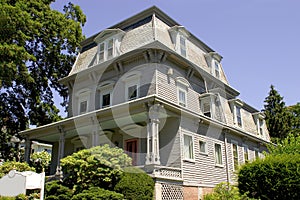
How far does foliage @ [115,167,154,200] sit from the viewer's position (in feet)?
34.4

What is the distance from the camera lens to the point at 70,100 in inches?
785

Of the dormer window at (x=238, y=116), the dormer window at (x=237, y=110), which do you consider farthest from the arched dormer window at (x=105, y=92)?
the dormer window at (x=238, y=116)

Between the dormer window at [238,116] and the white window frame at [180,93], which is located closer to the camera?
the white window frame at [180,93]

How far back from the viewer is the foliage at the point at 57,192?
464 inches

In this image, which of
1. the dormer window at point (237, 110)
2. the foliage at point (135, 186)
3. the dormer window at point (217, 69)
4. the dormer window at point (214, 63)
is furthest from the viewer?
the dormer window at point (237, 110)

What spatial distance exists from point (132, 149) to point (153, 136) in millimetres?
3627

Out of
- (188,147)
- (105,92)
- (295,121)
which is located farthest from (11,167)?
(295,121)

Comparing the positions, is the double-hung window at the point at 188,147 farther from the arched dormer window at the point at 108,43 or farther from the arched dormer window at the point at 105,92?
the arched dormer window at the point at 108,43

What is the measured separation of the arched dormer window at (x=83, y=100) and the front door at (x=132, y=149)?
4263 millimetres

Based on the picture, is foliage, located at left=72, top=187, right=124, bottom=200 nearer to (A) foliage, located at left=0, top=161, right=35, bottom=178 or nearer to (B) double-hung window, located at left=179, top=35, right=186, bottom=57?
(A) foliage, located at left=0, top=161, right=35, bottom=178

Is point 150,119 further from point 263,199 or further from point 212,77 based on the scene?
point 212,77

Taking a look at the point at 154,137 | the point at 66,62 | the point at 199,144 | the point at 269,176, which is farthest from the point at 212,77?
the point at 66,62

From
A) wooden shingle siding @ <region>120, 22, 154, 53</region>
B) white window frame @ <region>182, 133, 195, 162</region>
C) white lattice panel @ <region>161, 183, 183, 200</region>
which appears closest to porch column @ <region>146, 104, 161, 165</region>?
white lattice panel @ <region>161, 183, 183, 200</region>

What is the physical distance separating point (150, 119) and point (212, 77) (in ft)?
28.5
